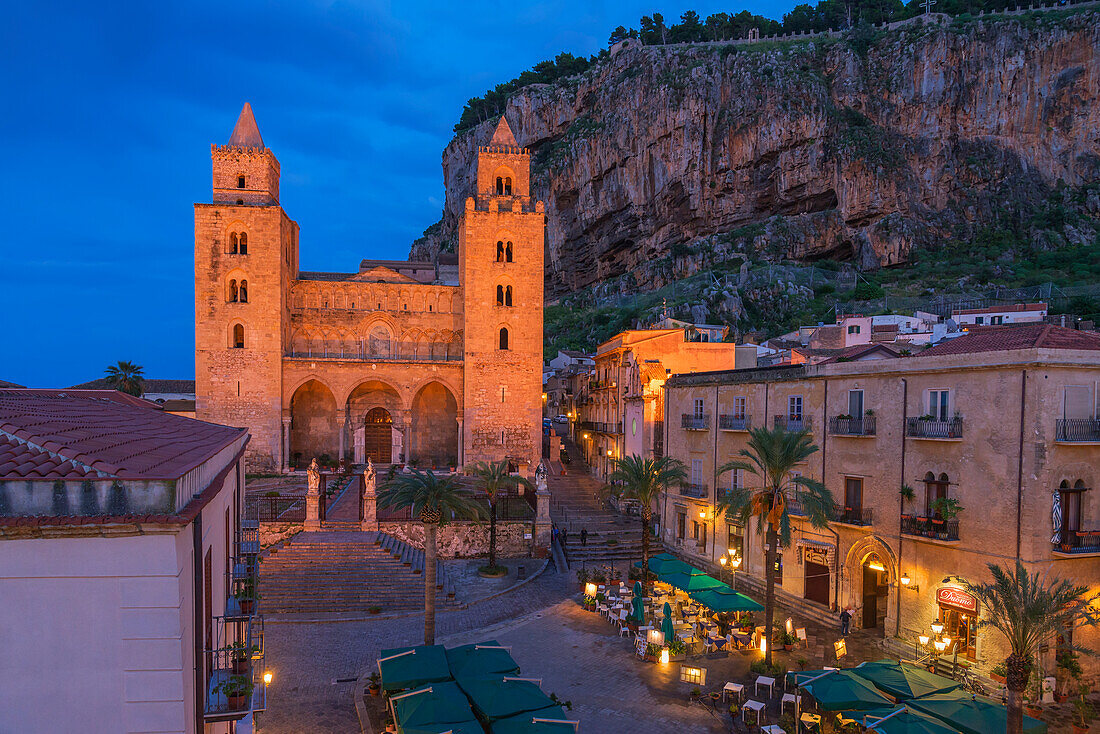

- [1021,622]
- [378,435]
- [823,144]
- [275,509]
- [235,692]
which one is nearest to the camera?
[235,692]

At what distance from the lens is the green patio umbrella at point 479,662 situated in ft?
44.9

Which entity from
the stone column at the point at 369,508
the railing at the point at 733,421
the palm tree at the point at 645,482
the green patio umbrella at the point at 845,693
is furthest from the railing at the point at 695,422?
the green patio umbrella at the point at 845,693

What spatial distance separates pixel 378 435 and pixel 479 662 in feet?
101

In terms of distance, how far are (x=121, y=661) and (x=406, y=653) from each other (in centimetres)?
878

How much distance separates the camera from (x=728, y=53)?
97.4m

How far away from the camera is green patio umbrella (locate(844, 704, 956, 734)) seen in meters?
10.8

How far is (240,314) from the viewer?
38938 mm

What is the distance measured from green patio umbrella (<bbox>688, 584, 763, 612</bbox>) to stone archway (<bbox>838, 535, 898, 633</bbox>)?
12.9 ft

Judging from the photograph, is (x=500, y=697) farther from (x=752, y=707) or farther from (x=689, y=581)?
(x=689, y=581)

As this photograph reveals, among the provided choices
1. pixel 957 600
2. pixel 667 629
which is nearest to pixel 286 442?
pixel 667 629

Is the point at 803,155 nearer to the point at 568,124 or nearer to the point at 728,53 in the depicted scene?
the point at 728,53

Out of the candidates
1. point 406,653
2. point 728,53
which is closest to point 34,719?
point 406,653

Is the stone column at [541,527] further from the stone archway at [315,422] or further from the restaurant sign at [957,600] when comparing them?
the stone archway at [315,422]

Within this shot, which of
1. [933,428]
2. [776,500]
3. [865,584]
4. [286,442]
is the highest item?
[933,428]
